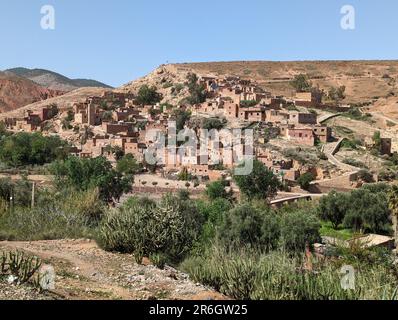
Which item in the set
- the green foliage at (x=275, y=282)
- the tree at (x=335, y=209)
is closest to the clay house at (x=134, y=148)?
the tree at (x=335, y=209)

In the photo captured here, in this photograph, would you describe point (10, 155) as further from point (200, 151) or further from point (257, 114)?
point (257, 114)

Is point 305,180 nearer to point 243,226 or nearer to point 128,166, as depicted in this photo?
point 128,166

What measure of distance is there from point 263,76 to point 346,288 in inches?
2779

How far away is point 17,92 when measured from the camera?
85.3 metres

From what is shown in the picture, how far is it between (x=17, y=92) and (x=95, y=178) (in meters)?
65.3

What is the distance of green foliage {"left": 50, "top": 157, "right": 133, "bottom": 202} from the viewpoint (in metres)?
25.6

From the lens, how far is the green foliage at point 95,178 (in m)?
25.6

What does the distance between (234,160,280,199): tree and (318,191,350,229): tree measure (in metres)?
4.60

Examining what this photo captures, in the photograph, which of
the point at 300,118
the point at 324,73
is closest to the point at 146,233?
the point at 300,118

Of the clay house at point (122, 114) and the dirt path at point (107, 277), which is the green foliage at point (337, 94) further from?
the dirt path at point (107, 277)

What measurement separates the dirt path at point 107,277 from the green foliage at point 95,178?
51.9 feet

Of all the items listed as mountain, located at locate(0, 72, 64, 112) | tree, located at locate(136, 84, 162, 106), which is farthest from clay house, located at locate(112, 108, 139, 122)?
mountain, located at locate(0, 72, 64, 112)
